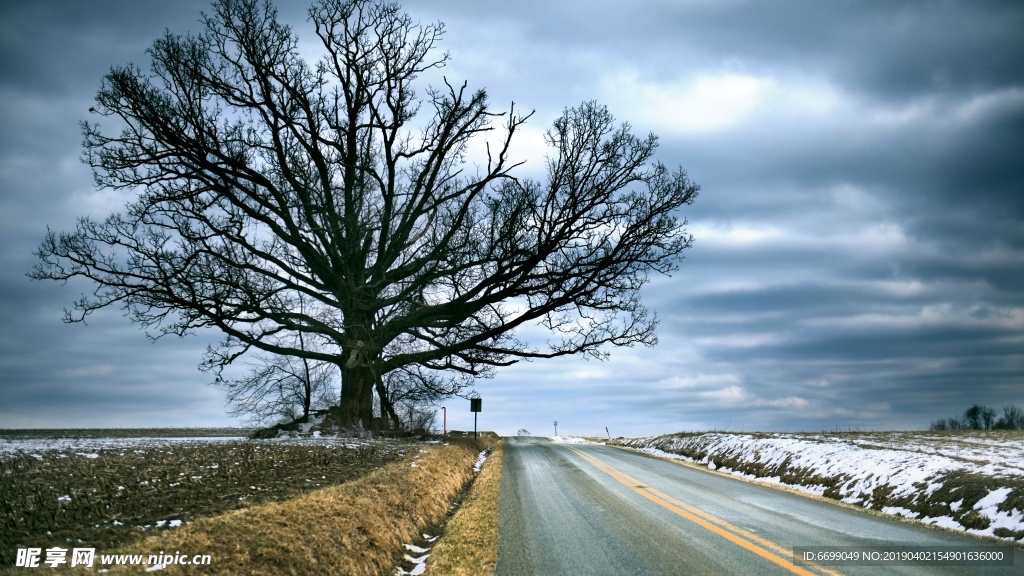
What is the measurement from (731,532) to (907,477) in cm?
580

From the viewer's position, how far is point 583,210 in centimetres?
2294

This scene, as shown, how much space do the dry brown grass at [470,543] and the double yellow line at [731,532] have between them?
2.91 m

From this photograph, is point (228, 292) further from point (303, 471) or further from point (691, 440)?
point (691, 440)

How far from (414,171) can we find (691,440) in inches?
628

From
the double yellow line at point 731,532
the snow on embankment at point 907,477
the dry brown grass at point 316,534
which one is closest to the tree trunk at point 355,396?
the snow on embankment at point 907,477

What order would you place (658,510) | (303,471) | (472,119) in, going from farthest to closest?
(472,119) → (303,471) → (658,510)

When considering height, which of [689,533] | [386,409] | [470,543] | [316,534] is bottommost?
[470,543]

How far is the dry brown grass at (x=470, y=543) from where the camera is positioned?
6566 mm

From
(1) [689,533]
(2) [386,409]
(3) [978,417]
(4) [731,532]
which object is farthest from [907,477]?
(3) [978,417]

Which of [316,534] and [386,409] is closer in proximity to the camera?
[316,534]

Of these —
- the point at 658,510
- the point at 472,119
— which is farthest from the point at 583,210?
the point at 658,510

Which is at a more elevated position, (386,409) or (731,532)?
(386,409)

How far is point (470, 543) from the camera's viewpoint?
7.70 m

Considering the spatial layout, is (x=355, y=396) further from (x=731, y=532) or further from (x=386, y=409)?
(x=731, y=532)
